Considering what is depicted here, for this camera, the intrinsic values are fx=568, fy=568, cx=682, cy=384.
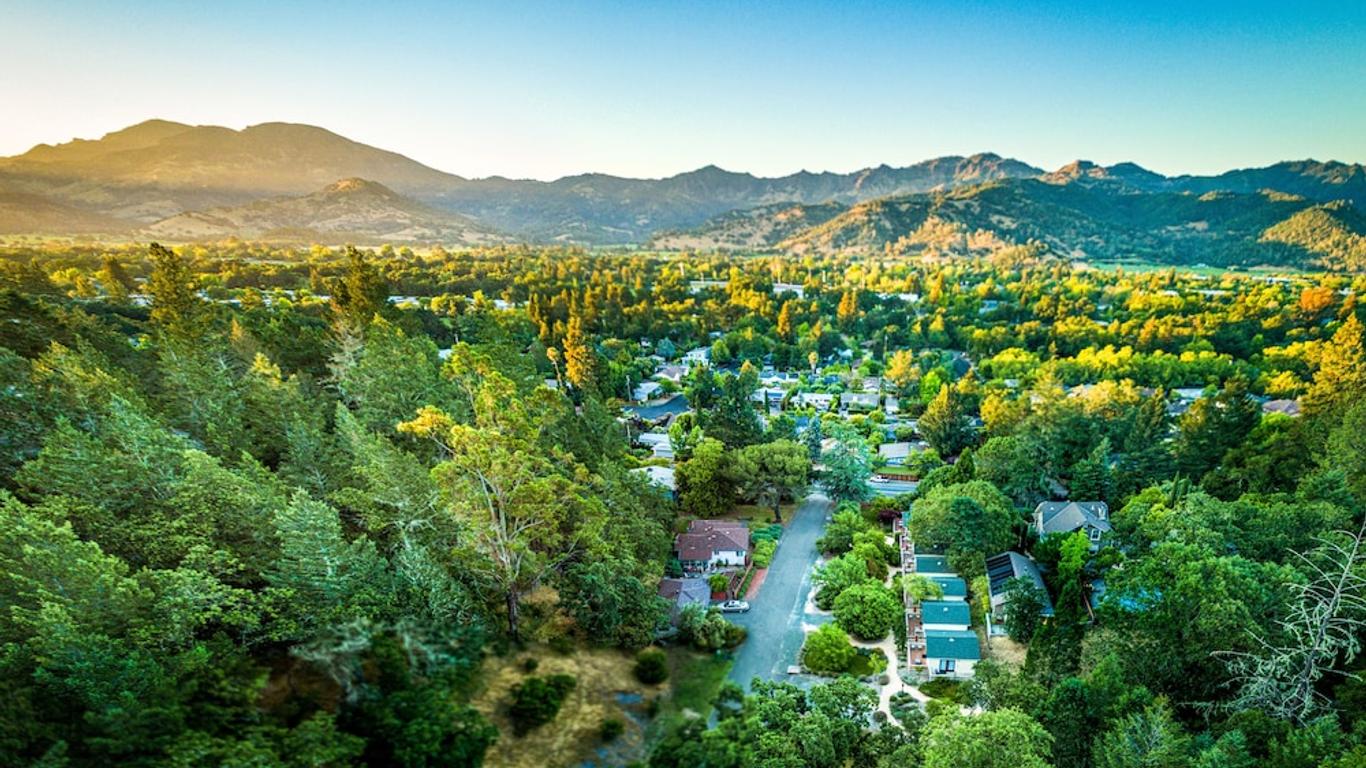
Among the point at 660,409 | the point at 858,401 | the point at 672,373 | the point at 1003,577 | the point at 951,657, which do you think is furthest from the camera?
the point at 672,373

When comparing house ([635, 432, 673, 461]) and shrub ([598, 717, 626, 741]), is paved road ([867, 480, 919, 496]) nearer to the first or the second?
house ([635, 432, 673, 461])

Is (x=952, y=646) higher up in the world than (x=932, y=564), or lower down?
lower down

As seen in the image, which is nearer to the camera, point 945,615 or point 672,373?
point 945,615

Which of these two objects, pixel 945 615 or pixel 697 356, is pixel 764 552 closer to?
pixel 945 615

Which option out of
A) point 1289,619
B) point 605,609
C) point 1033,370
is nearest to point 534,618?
point 605,609

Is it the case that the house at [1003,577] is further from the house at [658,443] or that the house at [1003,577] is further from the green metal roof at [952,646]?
the house at [658,443]

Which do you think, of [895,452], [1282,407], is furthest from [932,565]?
[1282,407]

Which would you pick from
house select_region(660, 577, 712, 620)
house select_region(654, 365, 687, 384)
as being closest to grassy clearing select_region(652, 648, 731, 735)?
house select_region(660, 577, 712, 620)
